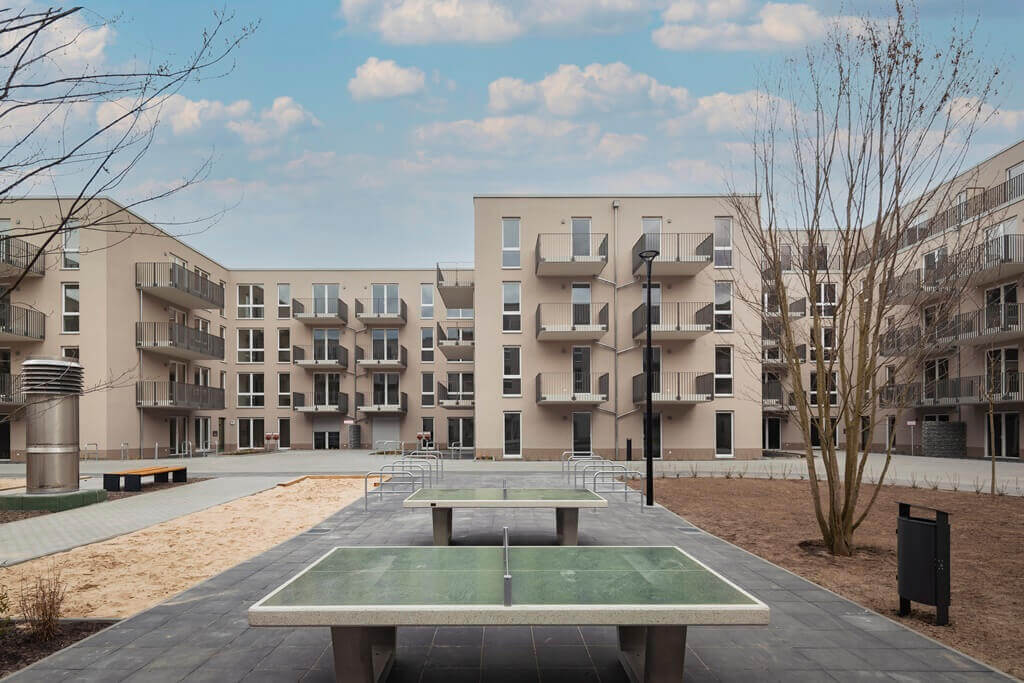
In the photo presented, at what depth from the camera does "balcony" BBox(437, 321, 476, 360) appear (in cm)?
3319

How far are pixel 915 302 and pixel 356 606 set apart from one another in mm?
8212

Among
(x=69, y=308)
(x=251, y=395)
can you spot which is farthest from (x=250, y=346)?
(x=69, y=308)

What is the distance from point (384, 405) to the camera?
39.0 m

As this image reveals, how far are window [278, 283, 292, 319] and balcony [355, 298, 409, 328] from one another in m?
4.81

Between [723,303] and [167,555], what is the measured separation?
24.4 m

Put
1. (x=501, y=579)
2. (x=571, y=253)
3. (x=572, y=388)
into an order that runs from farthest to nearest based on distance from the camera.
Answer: (x=571, y=253) < (x=572, y=388) < (x=501, y=579)

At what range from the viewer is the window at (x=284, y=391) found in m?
40.2

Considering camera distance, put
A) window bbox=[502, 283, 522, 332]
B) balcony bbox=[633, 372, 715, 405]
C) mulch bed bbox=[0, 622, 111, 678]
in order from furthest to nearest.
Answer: window bbox=[502, 283, 522, 332], balcony bbox=[633, 372, 715, 405], mulch bed bbox=[0, 622, 111, 678]

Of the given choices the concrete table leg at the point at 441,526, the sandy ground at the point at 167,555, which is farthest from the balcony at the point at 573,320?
the concrete table leg at the point at 441,526

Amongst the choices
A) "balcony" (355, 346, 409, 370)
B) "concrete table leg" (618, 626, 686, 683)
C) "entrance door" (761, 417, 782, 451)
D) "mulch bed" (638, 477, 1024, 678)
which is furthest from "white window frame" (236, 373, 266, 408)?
"concrete table leg" (618, 626, 686, 683)

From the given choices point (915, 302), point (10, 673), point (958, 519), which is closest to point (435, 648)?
point (10, 673)

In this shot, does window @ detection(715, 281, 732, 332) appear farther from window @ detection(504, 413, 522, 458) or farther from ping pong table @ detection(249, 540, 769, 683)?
ping pong table @ detection(249, 540, 769, 683)

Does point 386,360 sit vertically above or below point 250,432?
above

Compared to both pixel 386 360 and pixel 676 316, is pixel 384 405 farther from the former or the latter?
pixel 676 316
